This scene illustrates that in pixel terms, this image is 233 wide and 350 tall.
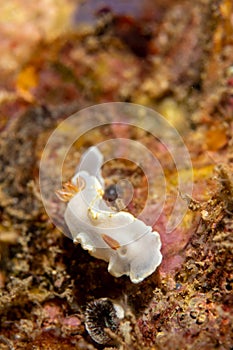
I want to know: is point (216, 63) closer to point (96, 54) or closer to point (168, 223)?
point (96, 54)

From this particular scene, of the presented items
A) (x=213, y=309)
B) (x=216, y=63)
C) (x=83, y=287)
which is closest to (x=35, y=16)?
(x=216, y=63)

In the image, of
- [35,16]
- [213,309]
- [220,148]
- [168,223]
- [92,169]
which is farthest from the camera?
[35,16]

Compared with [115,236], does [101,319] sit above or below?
below

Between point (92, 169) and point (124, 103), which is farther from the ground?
point (92, 169)

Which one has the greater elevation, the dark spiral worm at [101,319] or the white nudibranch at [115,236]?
the white nudibranch at [115,236]

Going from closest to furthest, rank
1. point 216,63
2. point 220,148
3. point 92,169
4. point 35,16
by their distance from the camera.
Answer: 1. point 92,169
2. point 220,148
3. point 216,63
4. point 35,16
